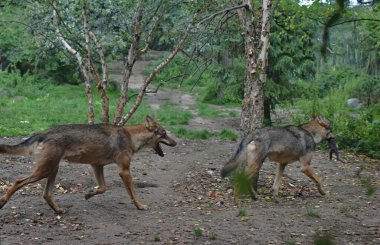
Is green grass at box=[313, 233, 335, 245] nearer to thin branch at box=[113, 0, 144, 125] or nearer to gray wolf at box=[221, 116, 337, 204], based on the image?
gray wolf at box=[221, 116, 337, 204]

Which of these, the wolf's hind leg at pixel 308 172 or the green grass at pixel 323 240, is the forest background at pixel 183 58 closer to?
the wolf's hind leg at pixel 308 172

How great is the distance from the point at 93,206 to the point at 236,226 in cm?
A: 233

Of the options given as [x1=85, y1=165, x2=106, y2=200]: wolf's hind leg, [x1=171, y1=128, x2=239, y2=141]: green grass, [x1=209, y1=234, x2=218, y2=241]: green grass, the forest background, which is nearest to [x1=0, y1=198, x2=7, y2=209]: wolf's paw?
[x1=85, y1=165, x2=106, y2=200]: wolf's hind leg

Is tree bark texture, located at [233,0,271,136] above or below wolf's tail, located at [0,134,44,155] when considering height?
above

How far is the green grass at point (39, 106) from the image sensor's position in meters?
16.8

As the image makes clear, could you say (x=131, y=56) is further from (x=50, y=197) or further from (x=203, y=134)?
(x=203, y=134)

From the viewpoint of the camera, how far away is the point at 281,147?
32.7ft

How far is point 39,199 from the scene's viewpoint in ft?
29.6

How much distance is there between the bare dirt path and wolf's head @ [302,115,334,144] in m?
1.02

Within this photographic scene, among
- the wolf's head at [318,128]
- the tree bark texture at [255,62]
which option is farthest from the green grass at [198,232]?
the wolf's head at [318,128]

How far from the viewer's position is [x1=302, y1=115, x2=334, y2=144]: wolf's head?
35.9 feet

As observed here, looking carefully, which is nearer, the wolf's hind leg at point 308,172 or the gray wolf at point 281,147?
the gray wolf at point 281,147

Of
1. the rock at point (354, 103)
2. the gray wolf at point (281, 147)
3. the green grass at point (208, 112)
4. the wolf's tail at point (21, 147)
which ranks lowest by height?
the rock at point (354, 103)

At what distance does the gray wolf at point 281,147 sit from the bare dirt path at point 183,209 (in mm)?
537
